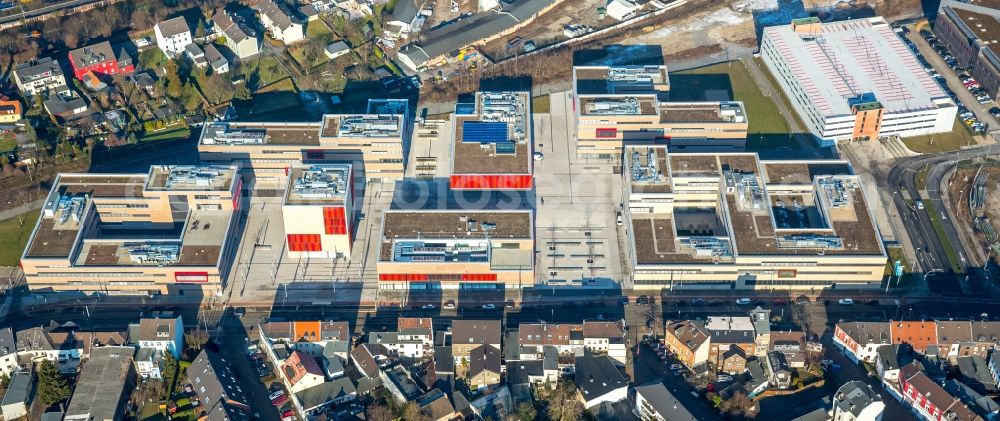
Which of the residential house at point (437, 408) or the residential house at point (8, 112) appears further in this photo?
the residential house at point (8, 112)

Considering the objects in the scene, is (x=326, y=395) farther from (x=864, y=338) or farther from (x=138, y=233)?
(x=864, y=338)

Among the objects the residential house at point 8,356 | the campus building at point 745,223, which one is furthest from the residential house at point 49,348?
the campus building at point 745,223

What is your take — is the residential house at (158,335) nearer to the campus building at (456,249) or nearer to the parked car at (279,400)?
the parked car at (279,400)

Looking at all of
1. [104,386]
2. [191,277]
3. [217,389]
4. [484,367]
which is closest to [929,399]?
[484,367]

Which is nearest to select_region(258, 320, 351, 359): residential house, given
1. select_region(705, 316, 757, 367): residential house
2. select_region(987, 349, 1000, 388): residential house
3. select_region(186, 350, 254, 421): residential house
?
select_region(186, 350, 254, 421): residential house

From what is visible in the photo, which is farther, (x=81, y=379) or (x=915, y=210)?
(x=915, y=210)

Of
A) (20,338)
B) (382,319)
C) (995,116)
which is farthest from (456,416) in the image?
(995,116)

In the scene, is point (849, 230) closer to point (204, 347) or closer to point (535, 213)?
point (535, 213)
